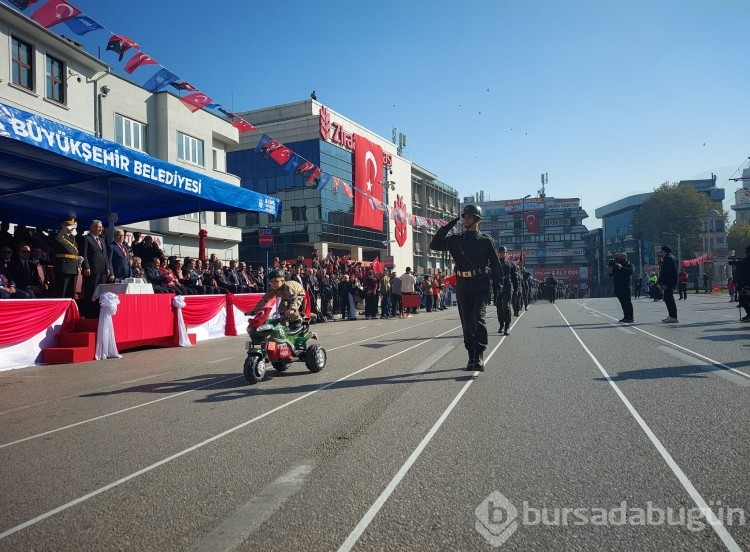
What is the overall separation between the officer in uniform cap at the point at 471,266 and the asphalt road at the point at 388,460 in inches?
28.9

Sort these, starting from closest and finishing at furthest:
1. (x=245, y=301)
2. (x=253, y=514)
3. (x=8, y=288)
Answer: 1. (x=253, y=514)
2. (x=8, y=288)
3. (x=245, y=301)

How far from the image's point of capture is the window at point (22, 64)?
22.4 metres

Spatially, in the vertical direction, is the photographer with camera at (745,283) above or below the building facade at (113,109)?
below

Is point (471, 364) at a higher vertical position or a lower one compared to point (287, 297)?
lower

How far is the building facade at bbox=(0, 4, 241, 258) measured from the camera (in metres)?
22.5

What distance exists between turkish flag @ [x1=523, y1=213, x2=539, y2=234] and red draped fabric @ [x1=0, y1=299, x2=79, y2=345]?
125 m

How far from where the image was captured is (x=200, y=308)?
14.4 m

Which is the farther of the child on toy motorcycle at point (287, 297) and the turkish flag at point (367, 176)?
the turkish flag at point (367, 176)

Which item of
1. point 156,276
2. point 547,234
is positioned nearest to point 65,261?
point 156,276

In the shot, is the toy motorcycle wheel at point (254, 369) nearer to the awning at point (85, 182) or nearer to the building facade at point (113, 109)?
the awning at point (85, 182)

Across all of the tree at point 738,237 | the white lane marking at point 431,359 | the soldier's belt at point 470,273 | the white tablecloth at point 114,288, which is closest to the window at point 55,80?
the white tablecloth at point 114,288

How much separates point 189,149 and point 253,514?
1399 inches

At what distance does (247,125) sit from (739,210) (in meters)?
150

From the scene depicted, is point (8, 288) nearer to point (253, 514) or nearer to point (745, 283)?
point (253, 514)
